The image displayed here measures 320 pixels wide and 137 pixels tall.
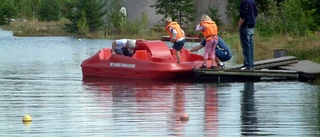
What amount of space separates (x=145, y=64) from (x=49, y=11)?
75.8m

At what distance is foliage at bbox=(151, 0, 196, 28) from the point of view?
63281mm

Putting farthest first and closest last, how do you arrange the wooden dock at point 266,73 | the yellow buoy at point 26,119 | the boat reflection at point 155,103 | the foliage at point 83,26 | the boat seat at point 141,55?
1. the foliage at point 83,26
2. the boat seat at point 141,55
3. the wooden dock at point 266,73
4. the yellow buoy at point 26,119
5. the boat reflection at point 155,103

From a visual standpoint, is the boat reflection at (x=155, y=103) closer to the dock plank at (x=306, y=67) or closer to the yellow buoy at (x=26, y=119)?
the yellow buoy at (x=26, y=119)

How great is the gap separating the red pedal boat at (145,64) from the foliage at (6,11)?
7327cm

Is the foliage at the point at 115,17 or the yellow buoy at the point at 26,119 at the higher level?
the foliage at the point at 115,17

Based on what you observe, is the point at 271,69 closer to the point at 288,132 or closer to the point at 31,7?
the point at 288,132

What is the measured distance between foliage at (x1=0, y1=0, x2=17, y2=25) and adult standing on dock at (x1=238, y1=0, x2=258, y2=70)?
75808mm

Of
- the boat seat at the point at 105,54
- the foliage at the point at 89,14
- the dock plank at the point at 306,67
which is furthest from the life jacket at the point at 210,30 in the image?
the foliage at the point at 89,14

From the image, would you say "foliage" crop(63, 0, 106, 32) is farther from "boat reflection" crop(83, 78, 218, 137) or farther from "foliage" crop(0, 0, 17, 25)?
"boat reflection" crop(83, 78, 218, 137)

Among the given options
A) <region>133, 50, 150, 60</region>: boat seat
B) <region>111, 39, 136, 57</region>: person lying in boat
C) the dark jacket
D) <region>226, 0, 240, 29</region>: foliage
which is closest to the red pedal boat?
<region>133, 50, 150, 60</region>: boat seat

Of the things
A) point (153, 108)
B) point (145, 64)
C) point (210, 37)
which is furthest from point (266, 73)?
point (153, 108)

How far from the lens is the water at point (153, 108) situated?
40.7 ft

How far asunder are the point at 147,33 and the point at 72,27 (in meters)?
9.79

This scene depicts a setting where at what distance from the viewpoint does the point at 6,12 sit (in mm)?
96312
